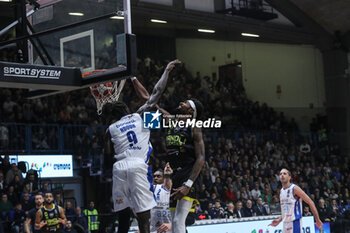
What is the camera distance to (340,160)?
30266 mm

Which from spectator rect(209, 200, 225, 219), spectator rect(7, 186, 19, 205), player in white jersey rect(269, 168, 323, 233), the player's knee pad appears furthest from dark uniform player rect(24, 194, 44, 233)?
the player's knee pad

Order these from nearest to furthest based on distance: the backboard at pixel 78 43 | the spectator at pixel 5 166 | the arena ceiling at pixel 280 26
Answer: the backboard at pixel 78 43 < the spectator at pixel 5 166 < the arena ceiling at pixel 280 26

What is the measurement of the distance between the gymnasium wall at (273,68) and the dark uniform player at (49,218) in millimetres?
18348

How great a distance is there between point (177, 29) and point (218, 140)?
8.41m

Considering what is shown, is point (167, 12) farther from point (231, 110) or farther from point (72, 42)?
point (72, 42)

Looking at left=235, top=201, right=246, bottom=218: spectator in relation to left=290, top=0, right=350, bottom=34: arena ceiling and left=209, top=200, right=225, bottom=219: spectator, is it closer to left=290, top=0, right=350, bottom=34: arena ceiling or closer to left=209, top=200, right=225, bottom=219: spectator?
left=209, top=200, right=225, bottom=219: spectator

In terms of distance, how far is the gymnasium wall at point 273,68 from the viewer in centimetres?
3155

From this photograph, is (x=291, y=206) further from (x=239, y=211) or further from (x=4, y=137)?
(x=4, y=137)

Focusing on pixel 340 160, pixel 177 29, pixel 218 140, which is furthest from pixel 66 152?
pixel 340 160

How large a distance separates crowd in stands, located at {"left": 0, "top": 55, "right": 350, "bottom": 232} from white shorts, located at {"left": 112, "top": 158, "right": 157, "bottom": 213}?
8735 mm

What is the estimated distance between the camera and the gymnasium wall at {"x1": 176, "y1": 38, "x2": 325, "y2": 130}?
31547 mm

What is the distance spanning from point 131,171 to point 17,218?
9060mm

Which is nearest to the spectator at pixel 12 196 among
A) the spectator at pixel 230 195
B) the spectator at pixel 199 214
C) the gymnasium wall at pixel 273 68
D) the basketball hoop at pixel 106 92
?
the spectator at pixel 199 214

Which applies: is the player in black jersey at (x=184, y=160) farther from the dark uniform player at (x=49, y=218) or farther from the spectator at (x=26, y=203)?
the spectator at (x=26, y=203)
